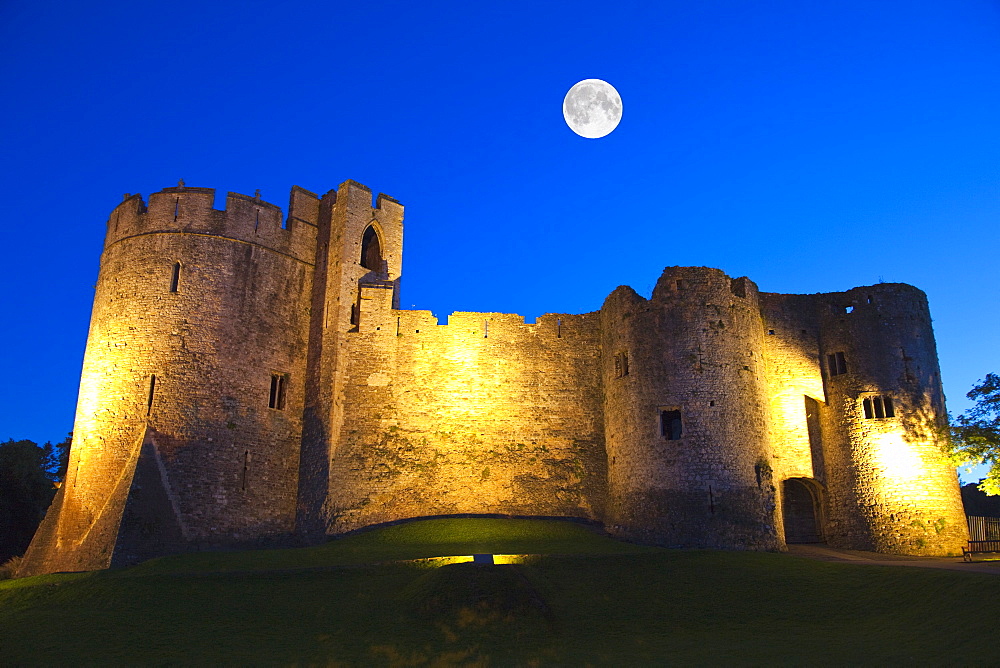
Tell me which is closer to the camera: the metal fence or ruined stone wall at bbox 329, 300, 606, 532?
the metal fence

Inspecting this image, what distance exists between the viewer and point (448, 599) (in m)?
17.7

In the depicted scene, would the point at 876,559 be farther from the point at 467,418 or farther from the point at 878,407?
the point at 467,418

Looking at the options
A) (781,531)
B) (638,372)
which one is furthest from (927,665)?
(638,372)

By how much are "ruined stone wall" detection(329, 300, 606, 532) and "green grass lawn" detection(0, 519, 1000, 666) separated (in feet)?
16.4

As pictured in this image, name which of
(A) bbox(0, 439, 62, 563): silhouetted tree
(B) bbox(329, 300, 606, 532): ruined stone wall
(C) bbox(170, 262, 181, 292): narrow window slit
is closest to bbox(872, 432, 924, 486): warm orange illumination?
(B) bbox(329, 300, 606, 532): ruined stone wall

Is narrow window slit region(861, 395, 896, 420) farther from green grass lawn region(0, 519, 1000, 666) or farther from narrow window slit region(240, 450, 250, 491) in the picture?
narrow window slit region(240, 450, 250, 491)

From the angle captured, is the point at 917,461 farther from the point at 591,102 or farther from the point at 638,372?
the point at 591,102

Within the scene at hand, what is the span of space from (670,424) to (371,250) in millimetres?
14504

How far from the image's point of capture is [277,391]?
28672mm

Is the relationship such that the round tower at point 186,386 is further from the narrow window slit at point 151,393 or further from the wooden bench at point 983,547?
the wooden bench at point 983,547

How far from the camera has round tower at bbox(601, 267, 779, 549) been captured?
25156mm

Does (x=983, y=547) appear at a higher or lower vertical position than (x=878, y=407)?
lower

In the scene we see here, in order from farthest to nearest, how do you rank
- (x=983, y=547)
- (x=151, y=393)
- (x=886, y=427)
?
(x=886, y=427), (x=983, y=547), (x=151, y=393)

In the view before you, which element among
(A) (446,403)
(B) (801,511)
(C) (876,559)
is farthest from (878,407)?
(A) (446,403)
